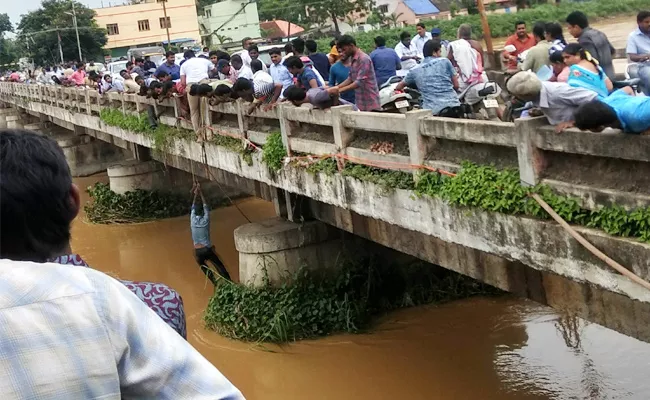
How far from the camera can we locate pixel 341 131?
312 inches

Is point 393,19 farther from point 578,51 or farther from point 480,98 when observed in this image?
point 578,51

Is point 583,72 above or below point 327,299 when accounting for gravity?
above

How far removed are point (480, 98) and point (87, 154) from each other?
65.7 feet

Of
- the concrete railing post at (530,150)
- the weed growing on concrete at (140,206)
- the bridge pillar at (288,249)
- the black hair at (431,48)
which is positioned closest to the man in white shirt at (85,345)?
the concrete railing post at (530,150)

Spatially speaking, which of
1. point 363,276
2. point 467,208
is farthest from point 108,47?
point 467,208

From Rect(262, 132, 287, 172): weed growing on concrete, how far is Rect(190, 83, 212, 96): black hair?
2.07 metres

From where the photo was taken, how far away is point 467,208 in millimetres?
5906

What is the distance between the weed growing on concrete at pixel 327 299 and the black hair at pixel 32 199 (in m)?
8.09

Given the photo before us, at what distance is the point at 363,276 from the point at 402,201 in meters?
3.53

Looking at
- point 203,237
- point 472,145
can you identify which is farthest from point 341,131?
point 203,237

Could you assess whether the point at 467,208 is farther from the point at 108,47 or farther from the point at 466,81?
the point at 108,47

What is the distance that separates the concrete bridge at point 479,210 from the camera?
4777mm

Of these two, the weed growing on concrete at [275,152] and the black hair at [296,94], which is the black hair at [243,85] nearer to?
the weed growing on concrete at [275,152]

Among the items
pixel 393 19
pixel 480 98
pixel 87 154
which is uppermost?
pixel 393 19
